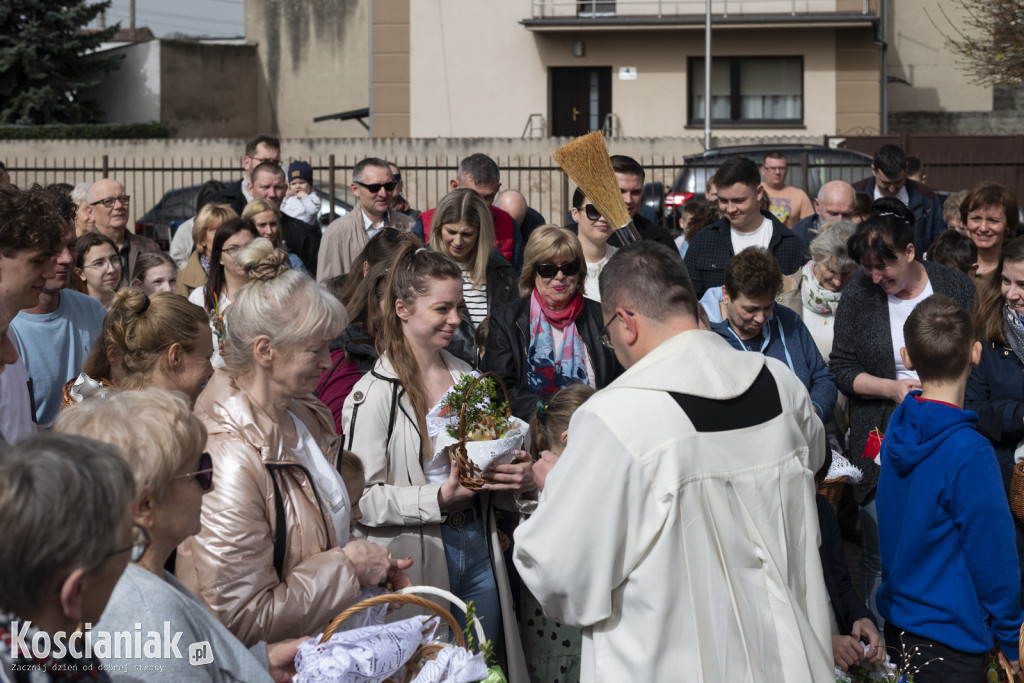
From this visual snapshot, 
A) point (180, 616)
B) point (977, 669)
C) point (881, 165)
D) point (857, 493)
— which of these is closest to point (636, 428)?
point (180, 616)

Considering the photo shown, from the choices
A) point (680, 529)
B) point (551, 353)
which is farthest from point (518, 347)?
point (680, 529)

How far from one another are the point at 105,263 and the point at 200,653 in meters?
4.45

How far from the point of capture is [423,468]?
432 cm

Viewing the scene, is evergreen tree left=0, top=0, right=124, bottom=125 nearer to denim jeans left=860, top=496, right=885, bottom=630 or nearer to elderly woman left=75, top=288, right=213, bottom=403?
elderly woman left=75, top=288, right=213, bottom=403

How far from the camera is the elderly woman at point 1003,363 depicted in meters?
5.24

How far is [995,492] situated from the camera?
3977 mm

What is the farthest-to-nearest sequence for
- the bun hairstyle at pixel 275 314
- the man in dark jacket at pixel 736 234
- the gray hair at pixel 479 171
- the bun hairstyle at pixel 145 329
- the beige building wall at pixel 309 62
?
the beige building wall at pixel 309 62, the gray hair at pixel 479 171, the man in dark jacket at pixel 736 234, the bun hairstyle at pixel 145 329, the bun hairstyle at pixel 275 314

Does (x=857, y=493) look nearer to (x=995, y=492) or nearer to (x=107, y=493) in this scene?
(x=995, y=492)

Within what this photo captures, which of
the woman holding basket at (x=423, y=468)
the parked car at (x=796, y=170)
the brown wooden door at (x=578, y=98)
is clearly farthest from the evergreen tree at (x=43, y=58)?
the woman holding basket at (x=423, y=468)

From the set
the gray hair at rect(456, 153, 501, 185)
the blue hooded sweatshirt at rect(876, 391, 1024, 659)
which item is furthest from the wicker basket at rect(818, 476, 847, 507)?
the gray hair at rect(456, 153, 501, 185)

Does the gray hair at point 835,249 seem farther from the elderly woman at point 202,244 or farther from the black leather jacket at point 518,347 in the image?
the elderly woman at point 202,244

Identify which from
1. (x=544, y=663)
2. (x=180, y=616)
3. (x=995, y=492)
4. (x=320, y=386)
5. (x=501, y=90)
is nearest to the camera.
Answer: (x=180, y=616)

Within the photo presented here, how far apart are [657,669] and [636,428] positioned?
626 millimetres

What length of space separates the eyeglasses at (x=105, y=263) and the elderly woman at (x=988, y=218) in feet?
16.8
